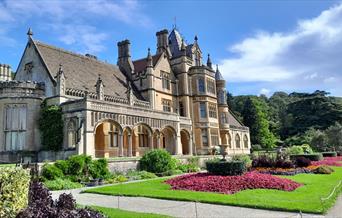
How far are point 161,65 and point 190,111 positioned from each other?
6.81 metres

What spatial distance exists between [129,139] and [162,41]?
70.6 feet

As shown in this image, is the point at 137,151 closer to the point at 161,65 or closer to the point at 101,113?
the point at 101,113

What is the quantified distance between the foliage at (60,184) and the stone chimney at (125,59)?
23.2 metres

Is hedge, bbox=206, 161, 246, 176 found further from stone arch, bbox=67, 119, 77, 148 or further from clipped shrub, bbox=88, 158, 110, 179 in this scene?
stone arch, bbox=67, 119, 77, 148

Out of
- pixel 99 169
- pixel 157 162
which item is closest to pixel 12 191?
pixel 99 169

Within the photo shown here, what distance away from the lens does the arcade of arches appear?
93.8 ft

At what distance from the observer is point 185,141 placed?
40.4 metres

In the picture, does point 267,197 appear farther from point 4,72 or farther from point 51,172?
point 4,72

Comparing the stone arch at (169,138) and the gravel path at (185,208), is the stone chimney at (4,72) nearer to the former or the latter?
the stone arch at (169,138)

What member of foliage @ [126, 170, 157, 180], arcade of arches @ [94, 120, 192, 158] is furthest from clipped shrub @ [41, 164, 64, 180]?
arcade of arches @ [94, 120, 192, 158]

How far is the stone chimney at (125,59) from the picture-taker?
40650 mm

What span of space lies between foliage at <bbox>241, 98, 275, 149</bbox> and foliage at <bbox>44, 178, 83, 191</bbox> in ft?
188

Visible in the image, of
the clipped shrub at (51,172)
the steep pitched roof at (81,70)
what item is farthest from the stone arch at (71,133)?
the clipped shrub at (51,172)

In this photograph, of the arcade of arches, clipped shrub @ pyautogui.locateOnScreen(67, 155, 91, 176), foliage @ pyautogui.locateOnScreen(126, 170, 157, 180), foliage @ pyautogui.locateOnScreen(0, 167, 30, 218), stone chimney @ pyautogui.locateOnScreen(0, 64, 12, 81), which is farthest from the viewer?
stone chimney @ pyautogui.locateOnScreen(0, 64, 12, 81)
